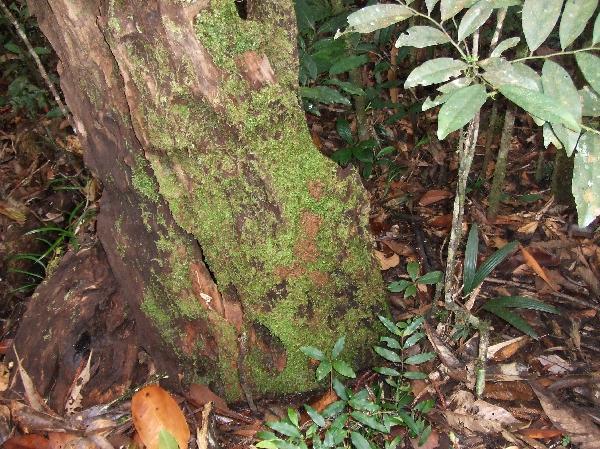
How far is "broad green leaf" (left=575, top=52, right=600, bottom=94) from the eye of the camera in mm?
1391

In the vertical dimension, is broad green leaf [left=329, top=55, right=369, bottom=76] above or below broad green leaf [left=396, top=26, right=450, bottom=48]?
below

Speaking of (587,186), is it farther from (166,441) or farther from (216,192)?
(166,441)

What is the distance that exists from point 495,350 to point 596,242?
118 centimetres

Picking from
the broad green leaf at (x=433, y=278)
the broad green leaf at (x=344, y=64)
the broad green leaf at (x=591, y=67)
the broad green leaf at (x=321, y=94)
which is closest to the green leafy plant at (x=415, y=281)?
the broad green leaf at (x=433, y=278)

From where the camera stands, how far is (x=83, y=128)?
2.06 metres

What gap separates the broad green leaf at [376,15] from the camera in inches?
62.2

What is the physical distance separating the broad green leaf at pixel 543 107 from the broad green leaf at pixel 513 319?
1.47m

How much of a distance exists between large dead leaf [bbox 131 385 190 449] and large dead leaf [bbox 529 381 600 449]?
Answer: 1410 mm

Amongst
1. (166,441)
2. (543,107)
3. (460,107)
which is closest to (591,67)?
(543,107)

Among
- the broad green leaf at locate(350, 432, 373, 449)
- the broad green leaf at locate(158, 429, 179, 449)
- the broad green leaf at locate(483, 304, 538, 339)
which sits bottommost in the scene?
the broad green leaf at locate(483, 304, 538, 339)

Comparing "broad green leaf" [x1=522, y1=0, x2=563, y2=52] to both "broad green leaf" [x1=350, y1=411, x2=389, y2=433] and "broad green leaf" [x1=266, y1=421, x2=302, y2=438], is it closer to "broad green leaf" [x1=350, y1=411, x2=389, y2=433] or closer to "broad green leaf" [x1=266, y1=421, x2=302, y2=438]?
"broad green leaf" [x1=350, y1=411, x2=389, y2=433]

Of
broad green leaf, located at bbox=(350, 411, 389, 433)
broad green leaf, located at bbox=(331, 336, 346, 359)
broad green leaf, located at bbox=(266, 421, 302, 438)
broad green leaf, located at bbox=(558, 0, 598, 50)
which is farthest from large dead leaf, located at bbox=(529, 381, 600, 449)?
broad green leaf, located at bbox=(558, 0, 598, 50)

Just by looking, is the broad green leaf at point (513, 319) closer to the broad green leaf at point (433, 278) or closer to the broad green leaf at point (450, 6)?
the broad green leaf at point (433, 278)

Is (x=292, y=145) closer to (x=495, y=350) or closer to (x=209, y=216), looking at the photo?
(x=209, y=216)
